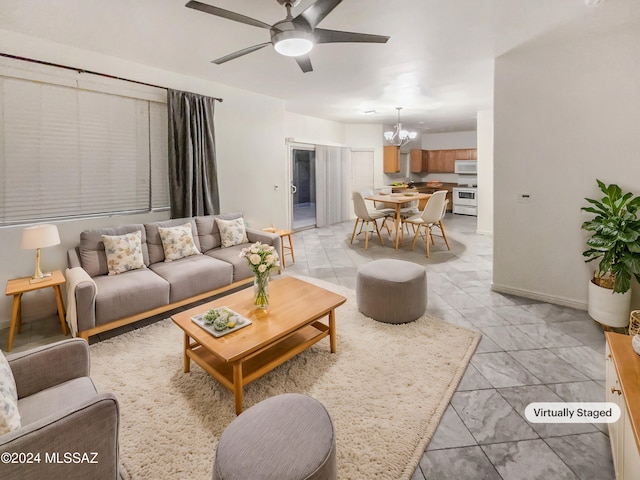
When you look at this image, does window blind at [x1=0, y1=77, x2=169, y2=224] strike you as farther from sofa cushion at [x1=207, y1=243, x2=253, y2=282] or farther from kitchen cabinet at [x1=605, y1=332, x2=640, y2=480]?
kitchen cabinet at [x1=605, y1=332, x2=640, y2=480]

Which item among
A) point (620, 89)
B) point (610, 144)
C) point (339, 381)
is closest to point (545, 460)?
point (339, 381)

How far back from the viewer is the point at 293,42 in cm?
211

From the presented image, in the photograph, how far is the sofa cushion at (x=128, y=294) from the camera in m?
2.71

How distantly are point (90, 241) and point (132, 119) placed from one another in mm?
1476

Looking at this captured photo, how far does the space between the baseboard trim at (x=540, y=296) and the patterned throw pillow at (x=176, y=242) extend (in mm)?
3502

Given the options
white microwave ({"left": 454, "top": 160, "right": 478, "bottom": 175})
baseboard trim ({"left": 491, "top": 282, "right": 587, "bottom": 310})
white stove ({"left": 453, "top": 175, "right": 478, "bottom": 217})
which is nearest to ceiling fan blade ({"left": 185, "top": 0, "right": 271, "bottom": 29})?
baseboard trim ({"left": 491, "top": 282, "right": 587, "bottom": 310})

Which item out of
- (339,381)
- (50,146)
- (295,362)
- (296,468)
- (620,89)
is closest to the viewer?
(296,468)

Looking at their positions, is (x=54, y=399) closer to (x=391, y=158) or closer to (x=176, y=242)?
(x=176, y=242)

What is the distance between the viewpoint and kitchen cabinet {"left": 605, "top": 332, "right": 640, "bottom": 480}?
46.3 inches

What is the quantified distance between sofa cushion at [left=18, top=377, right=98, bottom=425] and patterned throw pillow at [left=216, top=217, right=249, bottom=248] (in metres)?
2.58

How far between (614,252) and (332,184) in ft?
19.8

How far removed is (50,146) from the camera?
315 centimetres

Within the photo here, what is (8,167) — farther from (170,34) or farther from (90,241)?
(170,34)

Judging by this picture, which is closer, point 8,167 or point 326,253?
point 8,167
